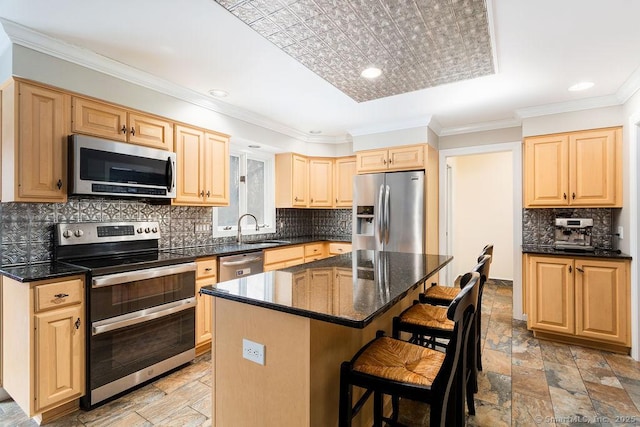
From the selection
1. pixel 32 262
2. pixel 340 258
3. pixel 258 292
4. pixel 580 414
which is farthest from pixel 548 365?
pixel 32 262

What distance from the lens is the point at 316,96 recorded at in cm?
325

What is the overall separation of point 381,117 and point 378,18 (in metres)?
2.10

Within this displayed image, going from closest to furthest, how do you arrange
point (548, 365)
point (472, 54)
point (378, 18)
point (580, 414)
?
point (378, 18)
point (580, 414)
point (472, 54)
point (548, 365)

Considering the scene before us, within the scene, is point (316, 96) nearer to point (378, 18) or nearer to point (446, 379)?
point (378, 18)

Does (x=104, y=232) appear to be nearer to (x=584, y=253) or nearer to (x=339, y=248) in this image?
(x=339, y=248)

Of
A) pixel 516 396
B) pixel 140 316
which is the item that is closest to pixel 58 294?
pixel 140 316

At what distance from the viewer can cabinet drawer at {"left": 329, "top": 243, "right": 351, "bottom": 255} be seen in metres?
4.63

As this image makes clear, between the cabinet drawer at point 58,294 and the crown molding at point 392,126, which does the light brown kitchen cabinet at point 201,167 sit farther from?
the crown molding at point 392,126

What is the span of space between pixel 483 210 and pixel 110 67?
6.04 meters

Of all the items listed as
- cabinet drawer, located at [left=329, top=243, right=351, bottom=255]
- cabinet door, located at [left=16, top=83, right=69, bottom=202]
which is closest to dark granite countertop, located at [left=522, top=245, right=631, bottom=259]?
cabinet drawer, located at [left=329, top=243, right=351, bottom=255]

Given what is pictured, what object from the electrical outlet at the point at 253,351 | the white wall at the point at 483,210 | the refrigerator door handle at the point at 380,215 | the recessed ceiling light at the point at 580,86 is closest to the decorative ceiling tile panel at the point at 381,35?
the recessed ceiling light at the point at 580,86

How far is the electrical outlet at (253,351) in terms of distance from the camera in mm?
1439

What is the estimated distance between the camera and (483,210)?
6086 millimetres

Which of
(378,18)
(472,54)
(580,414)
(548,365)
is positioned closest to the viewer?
(378,18)
